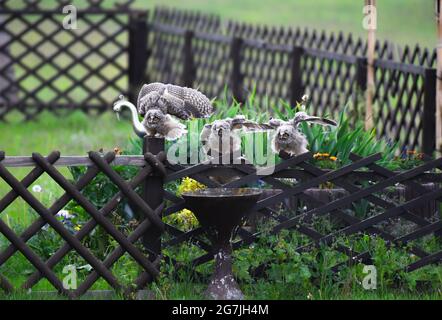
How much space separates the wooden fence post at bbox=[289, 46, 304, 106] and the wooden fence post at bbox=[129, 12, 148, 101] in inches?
138

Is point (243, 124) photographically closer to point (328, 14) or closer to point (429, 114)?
point (429, 114)

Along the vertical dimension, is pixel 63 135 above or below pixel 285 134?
below

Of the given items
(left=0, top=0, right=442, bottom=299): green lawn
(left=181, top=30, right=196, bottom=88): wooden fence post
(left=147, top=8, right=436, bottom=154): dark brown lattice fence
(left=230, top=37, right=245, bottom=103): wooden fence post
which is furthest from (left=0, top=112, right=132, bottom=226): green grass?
(left=230, top=37, right=245, bottom=103): wooden fence post

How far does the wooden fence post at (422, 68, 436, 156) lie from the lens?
8.73 metres

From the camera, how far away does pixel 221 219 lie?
5.89 m

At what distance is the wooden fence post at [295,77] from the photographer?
11.5 m

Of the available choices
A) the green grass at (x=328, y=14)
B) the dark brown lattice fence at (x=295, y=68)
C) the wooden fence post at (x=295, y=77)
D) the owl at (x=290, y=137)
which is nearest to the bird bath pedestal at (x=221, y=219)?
the owl at (x=290, y=137)

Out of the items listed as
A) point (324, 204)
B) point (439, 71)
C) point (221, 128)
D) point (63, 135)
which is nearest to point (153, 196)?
point (221, 128)

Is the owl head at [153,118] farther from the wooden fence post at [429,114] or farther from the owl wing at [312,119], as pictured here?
the wooden fence post at [429,114]

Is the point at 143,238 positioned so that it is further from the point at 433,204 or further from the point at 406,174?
the point at 433,204

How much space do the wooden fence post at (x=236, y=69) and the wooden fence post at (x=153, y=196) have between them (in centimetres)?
671

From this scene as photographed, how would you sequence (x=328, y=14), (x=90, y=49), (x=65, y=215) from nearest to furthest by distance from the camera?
(x=65, y=215) < (x=90, y=49) < (x=328, y=14)

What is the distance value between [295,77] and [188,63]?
2.85 m
